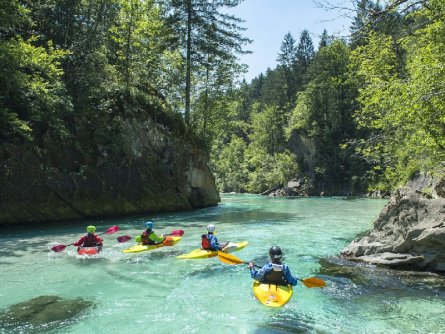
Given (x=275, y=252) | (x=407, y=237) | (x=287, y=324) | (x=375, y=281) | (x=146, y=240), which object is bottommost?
(x=287, y=324)

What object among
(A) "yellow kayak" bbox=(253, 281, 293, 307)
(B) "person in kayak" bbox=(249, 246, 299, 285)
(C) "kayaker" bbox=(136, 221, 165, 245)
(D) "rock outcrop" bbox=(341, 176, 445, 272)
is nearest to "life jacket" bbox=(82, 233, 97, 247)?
(C) "kayaker" bbox=(136, 221, 165, 245)

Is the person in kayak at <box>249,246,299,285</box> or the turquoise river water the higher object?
the person in kayak at <box>249,246,299,285</box>

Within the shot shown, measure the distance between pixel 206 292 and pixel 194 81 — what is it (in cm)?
2370

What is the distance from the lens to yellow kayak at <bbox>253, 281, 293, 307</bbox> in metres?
6.34

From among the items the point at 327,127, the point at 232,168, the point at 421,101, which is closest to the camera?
the point at 421,101

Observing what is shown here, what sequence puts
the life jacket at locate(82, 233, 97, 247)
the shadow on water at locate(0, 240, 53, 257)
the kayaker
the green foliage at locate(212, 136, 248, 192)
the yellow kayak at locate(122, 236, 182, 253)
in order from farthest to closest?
1. the green foliage at locate(212, 136, 248, 192)
2. the shadow on water at locate(0, 240, 53, 257)
3. the kayaker
4. the life jacket at locate(82, 233, 97, 247)
5. the yellow kayak at locate(122, 236, 182, 253)

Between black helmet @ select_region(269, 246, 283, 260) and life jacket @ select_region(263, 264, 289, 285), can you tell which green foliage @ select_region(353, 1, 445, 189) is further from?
life jacket @ select_region(263, 264, 289, 285)

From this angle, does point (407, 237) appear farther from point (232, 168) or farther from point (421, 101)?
point (232, 168)

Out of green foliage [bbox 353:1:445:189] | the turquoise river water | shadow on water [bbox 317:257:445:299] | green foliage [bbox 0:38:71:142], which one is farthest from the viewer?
green foliage [bbox 0:38:71:142]

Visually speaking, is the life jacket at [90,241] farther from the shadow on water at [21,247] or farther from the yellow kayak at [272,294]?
the yellow kayak at [272,294]

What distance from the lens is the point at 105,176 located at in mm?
19859

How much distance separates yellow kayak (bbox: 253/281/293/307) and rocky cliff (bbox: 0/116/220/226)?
45.2 ft

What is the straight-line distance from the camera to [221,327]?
621cm

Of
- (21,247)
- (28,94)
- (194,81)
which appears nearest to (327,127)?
(194,81)
